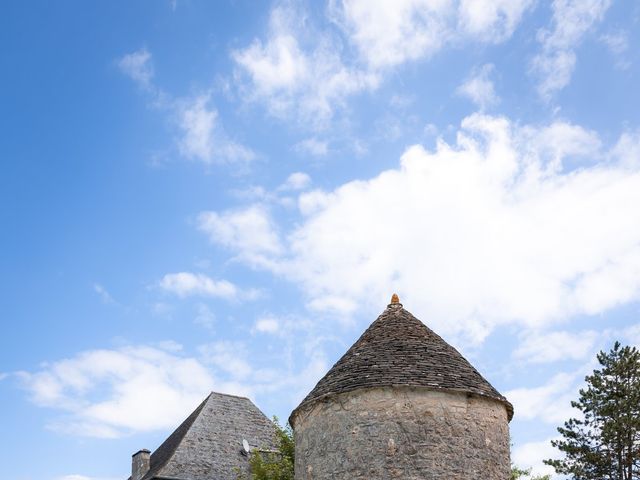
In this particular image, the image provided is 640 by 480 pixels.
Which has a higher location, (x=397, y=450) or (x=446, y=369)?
(x=446, y=369)

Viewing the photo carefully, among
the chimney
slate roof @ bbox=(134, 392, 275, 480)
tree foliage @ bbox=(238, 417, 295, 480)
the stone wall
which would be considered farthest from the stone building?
the chimney

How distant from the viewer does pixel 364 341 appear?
1367cm

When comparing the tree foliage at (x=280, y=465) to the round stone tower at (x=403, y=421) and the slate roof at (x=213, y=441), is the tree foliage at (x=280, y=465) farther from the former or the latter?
the round stone tower at (x=403, y=421)

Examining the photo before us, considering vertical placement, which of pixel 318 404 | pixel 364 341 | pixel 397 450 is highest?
pixel 364 341

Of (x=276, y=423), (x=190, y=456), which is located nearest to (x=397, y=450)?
(x=276, y=423)

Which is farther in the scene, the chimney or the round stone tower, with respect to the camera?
the chimney

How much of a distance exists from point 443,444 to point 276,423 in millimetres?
12367

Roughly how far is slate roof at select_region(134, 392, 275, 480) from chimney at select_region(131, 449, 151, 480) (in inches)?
10.6

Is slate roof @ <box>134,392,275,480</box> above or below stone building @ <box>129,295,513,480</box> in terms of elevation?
above

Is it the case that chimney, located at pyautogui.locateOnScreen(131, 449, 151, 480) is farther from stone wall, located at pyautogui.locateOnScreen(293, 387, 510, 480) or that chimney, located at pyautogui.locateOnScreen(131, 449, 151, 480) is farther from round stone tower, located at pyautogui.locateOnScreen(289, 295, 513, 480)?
stone wall, located at pyautogui.locateOnScreen(293, 387, 510, 480)

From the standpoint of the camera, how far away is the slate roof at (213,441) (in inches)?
912

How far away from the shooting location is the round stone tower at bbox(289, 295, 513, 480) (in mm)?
11484

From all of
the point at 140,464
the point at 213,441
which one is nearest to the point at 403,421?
the point at 213,441

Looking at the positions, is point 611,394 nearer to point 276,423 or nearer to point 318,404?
point 276,423
